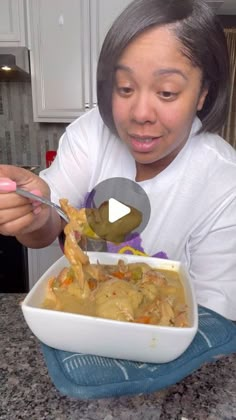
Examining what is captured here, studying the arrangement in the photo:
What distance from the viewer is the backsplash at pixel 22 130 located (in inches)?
96.0

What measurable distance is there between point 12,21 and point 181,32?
168 centimetres

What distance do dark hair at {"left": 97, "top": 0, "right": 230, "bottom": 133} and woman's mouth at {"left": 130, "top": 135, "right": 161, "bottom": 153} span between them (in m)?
0.12

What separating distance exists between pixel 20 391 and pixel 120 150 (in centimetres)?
62

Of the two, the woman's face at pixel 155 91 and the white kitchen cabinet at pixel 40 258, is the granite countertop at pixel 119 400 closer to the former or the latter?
the woman's face at pixel 155 91

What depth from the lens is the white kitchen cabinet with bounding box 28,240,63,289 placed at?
211 cm

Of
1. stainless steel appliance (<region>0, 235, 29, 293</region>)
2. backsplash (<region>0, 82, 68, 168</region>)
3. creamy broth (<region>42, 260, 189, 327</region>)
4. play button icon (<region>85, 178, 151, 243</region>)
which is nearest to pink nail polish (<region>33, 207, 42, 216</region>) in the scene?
creamy broth (<region>42, 260, 189, 327</region>)

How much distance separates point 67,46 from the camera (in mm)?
2084

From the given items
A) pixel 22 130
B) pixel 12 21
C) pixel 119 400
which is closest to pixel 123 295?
pixel 119 400

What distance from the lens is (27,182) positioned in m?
0.68

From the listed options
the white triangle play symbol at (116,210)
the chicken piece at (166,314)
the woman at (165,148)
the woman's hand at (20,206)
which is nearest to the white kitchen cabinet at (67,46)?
the woman at (165,148)

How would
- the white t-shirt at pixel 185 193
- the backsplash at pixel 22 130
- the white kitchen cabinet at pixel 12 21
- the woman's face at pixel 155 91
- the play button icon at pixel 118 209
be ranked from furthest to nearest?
1. the backsplash at pixel 22 130
2. the white kitchen cabinet at pixel 12 21
3. the play button icon at pixel 118 209
4. the white t-shirt at pixel 185 193
5. the woman's face at pixel 155 91

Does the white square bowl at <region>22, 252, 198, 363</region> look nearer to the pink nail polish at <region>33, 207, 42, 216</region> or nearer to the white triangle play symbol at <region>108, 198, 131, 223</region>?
the pink nail polish at <region>33, 207, 42, 216</region>

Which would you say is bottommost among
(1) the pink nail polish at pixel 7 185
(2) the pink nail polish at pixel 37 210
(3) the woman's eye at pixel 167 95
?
(2) the pink nail polish at pixel 37 210

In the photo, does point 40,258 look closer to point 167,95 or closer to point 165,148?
point 165,148
